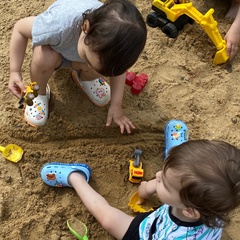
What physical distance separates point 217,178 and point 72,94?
954mm

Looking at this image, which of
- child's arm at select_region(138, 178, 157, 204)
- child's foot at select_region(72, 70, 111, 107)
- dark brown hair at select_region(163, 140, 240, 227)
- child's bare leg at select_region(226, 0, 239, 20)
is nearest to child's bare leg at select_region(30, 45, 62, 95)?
child's foot at select_region(72, 70, 111, 107)

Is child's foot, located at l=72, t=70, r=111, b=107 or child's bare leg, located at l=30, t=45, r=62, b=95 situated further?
child's foot, located at l=72, t=70, r=111, b=107

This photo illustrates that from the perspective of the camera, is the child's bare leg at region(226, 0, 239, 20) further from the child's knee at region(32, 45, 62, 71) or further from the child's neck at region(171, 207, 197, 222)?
the child's neck at region(171, 207, 197, 222)

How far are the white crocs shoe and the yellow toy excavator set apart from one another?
2.32 ft

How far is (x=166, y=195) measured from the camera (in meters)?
1.27

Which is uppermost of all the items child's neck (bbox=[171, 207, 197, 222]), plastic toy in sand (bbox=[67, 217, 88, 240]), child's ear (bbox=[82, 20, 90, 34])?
child's ear (bbox=[82, 20, 90, 34])

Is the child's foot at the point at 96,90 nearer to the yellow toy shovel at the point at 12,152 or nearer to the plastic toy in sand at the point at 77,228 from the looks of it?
the yellow toy shovel at the point at 12,152

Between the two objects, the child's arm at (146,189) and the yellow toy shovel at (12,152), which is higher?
the yellow toy shovel at (12,152)

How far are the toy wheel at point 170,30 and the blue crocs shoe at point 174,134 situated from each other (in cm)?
51

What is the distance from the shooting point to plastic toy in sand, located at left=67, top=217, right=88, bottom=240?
61.7 inches

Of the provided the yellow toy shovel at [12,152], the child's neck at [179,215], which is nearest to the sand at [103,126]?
the yellow toy shovel at [12,152]

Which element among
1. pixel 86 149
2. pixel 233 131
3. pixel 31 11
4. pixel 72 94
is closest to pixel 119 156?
pixel 86 149

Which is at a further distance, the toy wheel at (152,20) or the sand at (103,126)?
the toy wheel at (152,20)

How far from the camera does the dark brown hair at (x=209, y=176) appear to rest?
1124 mm
